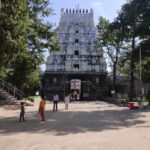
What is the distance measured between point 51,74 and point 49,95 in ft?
17.6

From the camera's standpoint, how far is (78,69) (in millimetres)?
88375

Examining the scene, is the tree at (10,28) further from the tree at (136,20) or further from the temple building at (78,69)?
the temple building at (78,69)

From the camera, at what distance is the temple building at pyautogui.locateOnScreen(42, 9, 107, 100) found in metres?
87.1

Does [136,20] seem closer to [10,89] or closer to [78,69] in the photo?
[10,89]

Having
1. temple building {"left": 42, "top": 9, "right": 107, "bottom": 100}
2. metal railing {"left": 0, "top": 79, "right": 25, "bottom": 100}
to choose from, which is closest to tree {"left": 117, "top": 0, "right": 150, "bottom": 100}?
metal railing {"left": 0, "top": 79, "right": 25, "bottom": 100}

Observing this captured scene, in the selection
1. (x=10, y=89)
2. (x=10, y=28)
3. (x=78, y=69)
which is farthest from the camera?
(x=78, y=69)

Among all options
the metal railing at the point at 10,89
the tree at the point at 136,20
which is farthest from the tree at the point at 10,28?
the metal railing at the point at 10,89

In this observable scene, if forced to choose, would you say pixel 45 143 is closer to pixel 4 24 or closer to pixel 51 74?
pixel 4 24

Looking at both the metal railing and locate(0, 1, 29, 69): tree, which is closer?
locate(0, 1, 29, 69): tree

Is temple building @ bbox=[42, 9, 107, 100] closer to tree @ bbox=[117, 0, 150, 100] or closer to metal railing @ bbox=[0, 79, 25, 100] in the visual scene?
metal railing @ bbox=[0, 79, 25, 100]

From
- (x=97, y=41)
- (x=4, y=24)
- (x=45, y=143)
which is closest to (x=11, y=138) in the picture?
(x=45, y=143)

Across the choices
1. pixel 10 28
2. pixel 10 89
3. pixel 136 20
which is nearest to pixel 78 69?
pixel 10 89

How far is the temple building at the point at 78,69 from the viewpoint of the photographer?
8706 centimetres

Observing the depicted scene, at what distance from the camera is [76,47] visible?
90.9m
